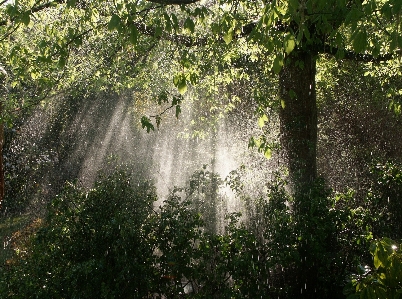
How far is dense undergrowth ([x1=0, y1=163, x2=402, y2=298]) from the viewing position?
378cm

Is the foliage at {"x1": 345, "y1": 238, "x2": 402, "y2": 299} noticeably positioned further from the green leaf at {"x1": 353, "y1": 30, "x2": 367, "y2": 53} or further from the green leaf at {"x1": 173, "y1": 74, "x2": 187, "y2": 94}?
the green leaf at {"x1": 173, "y1": 74, "x2": 187, "y2": 94}

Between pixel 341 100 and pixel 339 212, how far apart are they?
6.34 m

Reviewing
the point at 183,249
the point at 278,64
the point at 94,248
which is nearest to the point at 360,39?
the point at 278,64

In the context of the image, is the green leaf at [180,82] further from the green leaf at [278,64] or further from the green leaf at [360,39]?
the green leaf at [360,39]

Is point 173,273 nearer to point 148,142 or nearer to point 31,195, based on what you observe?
point 31,195

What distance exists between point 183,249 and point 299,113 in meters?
3.76

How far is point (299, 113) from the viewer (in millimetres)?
7020

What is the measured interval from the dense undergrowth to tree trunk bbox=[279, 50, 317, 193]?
2.36m

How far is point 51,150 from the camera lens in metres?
13.4

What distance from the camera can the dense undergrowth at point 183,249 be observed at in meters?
3.78

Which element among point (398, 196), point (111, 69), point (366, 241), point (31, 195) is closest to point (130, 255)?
point (366, 241)

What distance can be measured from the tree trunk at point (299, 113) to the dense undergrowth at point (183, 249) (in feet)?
7.75

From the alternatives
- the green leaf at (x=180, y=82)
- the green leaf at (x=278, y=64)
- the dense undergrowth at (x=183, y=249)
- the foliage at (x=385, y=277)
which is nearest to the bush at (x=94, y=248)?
the dense undergrowth at (x=183, y=249)

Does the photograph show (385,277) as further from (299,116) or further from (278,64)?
(299,116)
